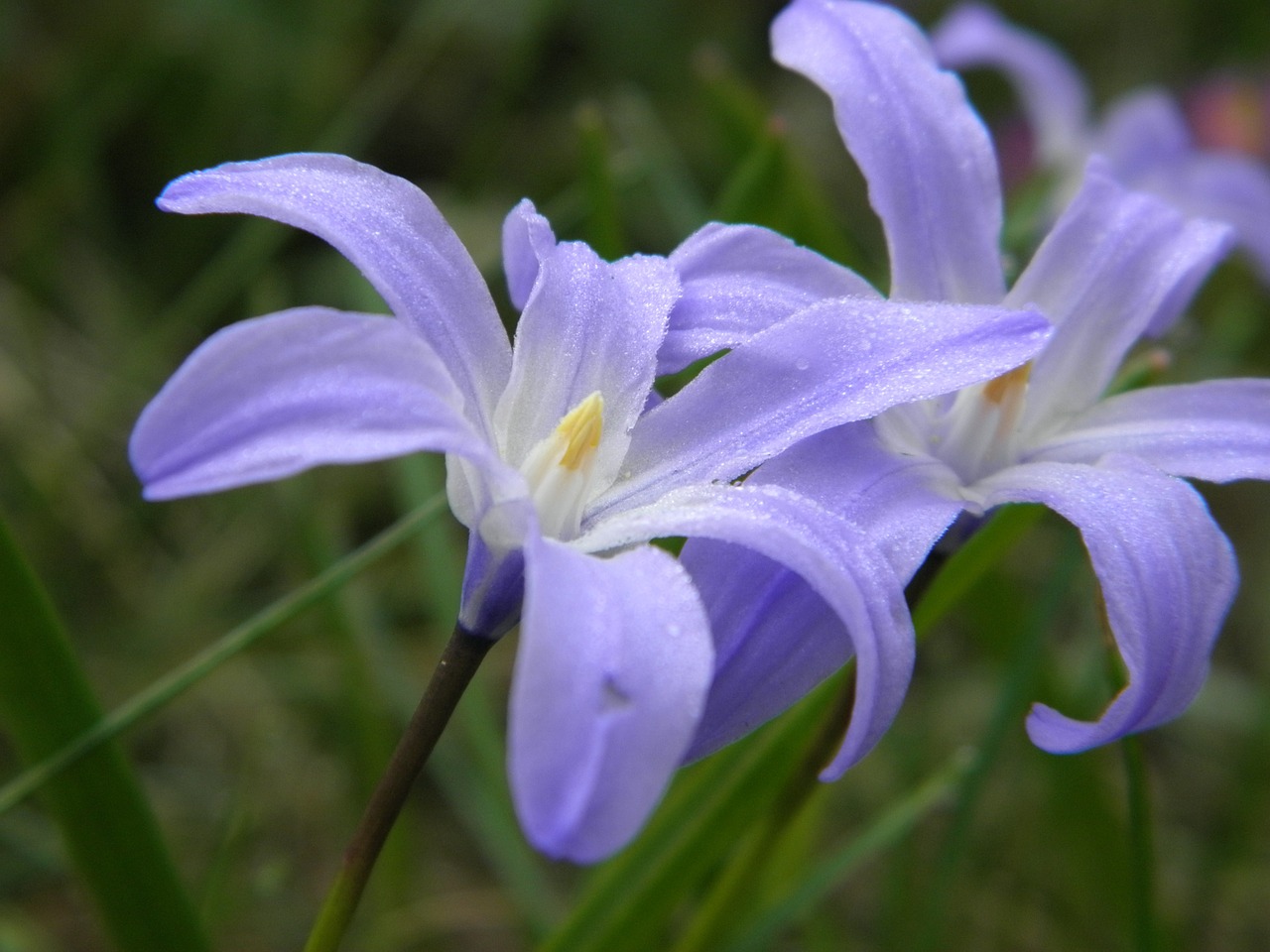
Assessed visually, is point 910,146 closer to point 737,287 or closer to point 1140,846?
point 737,287

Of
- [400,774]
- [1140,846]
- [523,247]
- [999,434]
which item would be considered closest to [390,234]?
[523,247]

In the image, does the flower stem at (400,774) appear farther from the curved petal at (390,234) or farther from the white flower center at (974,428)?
the white flower center at (974,428)

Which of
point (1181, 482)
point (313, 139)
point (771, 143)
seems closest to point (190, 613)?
point (313, 139)

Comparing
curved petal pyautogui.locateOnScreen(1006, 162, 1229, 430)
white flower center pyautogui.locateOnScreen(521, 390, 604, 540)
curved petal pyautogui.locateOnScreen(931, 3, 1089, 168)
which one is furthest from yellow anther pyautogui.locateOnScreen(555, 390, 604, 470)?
curved petal pyautogui.locateOnScreen(931, 3, 1089, 168)

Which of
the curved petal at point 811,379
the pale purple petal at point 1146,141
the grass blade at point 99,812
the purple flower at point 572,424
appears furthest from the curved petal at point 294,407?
the pale purple petal at point 1146,141

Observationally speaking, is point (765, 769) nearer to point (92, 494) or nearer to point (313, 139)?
point (92, 494)

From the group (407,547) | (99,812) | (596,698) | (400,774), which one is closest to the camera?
(596,698)
